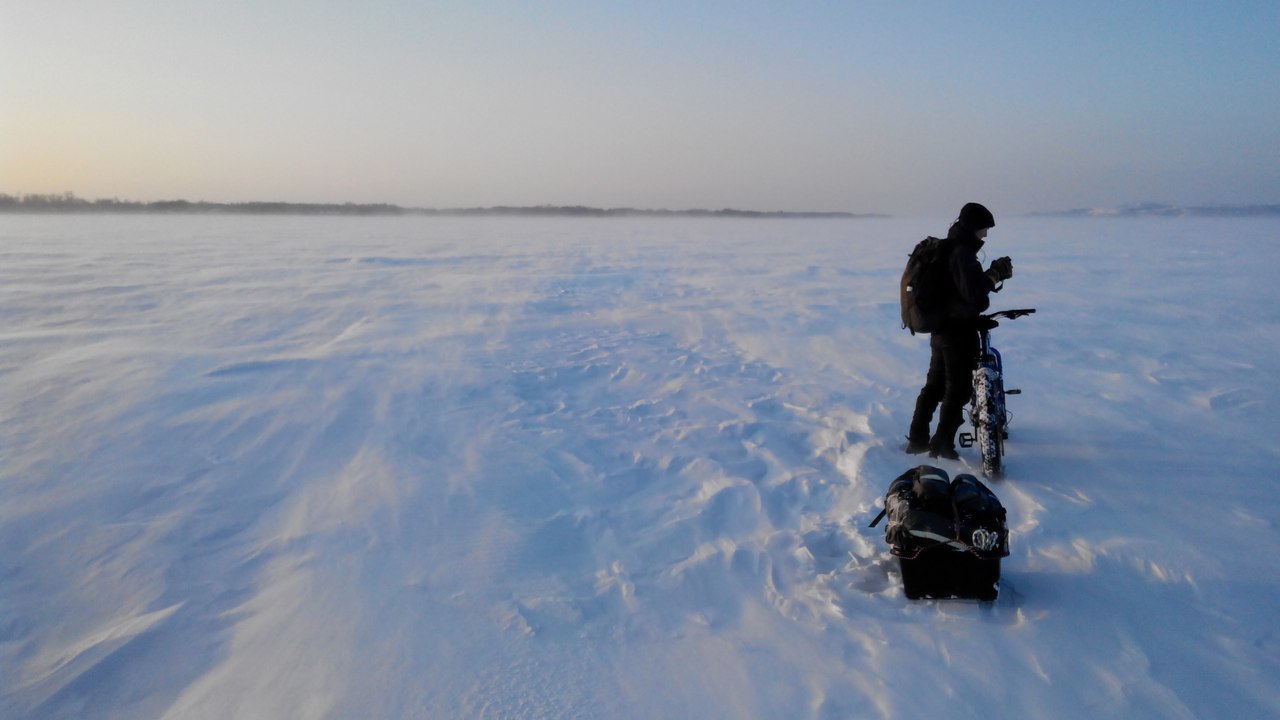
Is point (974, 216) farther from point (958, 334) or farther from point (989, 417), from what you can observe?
point (989, 417)

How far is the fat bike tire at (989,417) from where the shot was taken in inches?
157

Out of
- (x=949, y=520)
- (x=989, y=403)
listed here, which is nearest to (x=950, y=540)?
(x=949, y=520)

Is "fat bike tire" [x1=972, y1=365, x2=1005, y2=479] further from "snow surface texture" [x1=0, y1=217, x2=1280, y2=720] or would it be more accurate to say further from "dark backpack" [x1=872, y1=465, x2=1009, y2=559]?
"dark backpack" [x1=872, y1=465, x2=1009, y2=559]

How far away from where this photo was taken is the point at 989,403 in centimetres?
398

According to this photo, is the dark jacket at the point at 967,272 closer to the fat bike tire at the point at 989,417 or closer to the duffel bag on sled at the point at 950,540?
the fat bike tire at the point at 989,417

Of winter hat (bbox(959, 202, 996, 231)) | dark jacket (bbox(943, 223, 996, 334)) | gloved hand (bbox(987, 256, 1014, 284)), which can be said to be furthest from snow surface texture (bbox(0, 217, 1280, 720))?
winter hat (bbox(959, 202, 996, 231))

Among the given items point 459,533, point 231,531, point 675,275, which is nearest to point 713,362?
point 459,533

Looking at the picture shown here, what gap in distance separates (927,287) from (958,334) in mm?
382

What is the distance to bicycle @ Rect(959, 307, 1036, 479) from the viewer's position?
400 cm

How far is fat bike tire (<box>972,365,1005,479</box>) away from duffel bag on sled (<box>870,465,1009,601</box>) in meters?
1.24

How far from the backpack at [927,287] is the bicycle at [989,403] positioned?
27 centimetres

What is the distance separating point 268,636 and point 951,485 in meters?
3.11

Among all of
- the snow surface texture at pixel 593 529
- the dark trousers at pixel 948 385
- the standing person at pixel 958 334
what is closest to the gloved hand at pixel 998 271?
the standing person at pixel 958 334

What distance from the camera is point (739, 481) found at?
14.0ft
